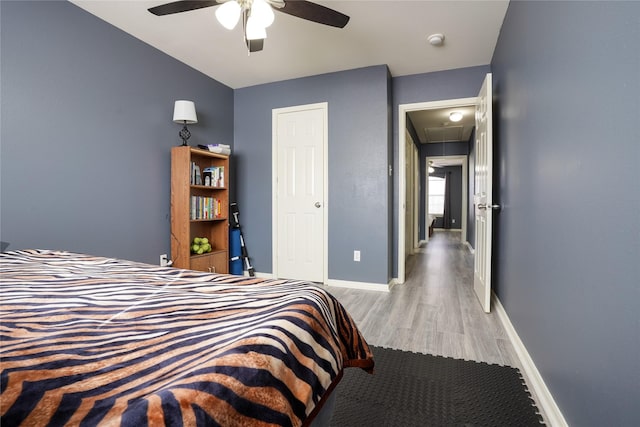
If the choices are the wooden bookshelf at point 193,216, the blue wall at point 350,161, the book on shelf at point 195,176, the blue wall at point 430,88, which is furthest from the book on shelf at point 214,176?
the blue wall at point 430,88

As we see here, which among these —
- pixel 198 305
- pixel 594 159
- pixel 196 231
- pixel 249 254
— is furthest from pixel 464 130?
pixel 198 305

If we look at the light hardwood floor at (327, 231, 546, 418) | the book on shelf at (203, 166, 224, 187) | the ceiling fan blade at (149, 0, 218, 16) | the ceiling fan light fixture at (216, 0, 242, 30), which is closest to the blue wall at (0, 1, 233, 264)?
the book on shelf at (203, 166, 224, 187)

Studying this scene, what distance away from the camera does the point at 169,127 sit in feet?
10.5

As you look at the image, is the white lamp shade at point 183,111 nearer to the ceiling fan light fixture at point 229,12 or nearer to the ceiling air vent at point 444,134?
the ceiling fan light fixture at point 229,12

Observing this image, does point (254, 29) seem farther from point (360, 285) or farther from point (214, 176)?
point (360, 285)

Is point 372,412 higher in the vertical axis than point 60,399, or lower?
lower

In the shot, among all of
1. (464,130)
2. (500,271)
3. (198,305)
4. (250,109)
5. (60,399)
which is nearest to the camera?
(60,399)

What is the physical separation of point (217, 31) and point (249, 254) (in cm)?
253

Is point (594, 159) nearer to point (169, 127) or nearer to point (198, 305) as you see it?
point (198, 305)

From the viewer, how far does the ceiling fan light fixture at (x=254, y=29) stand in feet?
5.95

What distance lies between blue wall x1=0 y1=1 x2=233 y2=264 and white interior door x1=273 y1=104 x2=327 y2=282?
1215mm

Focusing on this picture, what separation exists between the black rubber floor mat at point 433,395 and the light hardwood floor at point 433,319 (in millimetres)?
111

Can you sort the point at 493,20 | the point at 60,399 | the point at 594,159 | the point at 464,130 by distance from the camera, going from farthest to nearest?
the point at 464,130 → the point at 493,20 → the point at 594,159 → the point at 60,399

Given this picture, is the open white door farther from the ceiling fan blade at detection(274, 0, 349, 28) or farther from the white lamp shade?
the white lamp shade
